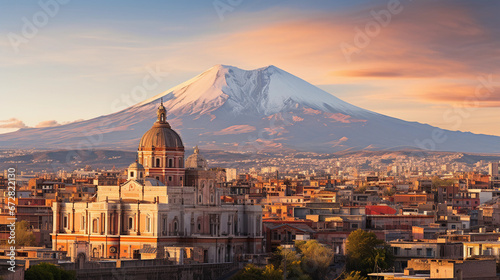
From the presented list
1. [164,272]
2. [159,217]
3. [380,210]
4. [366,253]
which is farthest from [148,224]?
[380,210]

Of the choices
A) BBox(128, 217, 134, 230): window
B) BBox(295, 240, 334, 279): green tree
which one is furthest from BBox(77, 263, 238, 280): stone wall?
BBox(128, 217, 134, 230): window

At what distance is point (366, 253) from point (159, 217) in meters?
14.8

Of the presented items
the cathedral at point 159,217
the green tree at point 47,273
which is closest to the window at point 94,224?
the cathedral at point 159,217

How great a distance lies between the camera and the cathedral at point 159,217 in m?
92.6

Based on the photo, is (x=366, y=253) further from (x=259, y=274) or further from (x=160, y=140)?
(x=160, y=140)

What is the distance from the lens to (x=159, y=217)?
92.6 metres

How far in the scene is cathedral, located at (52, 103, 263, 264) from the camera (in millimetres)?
92562

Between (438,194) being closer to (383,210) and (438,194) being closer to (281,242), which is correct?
(383,210)

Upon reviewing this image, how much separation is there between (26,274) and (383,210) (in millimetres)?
63997

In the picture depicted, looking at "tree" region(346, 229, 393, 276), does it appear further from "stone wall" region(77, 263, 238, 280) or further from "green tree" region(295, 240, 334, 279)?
"stone wall" region(77, 263, 238, 280)

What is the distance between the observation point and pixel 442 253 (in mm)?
86625

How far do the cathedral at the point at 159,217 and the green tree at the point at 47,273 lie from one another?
994 inches

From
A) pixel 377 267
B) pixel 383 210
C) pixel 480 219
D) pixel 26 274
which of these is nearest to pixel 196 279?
pixel 377 267

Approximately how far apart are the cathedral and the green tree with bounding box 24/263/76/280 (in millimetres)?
25237
